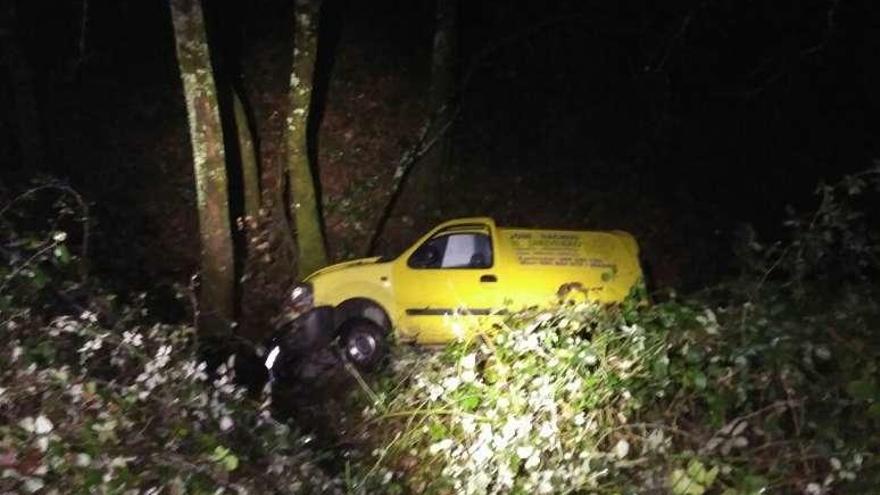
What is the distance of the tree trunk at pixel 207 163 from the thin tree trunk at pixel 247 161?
2.68m

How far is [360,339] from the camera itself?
1288cm

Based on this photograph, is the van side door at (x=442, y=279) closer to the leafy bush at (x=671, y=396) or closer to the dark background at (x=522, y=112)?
the dark background at (x=522, y=112)

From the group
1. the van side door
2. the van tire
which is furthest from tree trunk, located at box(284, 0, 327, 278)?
the van side door

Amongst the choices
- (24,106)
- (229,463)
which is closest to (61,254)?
(229,463)

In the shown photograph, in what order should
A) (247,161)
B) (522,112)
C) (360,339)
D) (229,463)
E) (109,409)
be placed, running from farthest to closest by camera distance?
(522,112)
(247,161)
(360,339)
(109,409)
(229,463)

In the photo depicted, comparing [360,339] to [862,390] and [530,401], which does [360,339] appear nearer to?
[530,401]

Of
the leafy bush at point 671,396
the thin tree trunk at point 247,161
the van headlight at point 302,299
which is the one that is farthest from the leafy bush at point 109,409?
the thin tree trunk at point 247,161

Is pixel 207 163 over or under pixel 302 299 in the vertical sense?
over

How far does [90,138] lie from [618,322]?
15.9 m

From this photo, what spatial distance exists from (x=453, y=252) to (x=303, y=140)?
10.3 feet

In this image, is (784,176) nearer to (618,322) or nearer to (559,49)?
(559,49)

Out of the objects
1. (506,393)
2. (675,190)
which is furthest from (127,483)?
(675,190)

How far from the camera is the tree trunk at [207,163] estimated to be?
12641 mm

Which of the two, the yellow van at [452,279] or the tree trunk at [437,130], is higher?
the tree trunk at [437,130]
